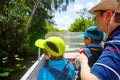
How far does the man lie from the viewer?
4.85ft

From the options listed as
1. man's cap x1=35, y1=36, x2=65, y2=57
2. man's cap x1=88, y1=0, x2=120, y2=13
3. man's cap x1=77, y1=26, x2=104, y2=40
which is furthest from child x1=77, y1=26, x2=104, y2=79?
man's cap x1=88, y1=0, x2=120, y2=13

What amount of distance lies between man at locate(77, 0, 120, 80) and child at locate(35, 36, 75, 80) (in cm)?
151

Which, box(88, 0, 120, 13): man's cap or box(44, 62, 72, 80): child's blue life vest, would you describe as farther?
box(44, 62, 72, 80): child's blue life vest

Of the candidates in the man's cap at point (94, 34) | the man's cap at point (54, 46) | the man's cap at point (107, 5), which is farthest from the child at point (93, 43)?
the man's cap at point (107, 5)

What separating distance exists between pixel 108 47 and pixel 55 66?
1.82 metres

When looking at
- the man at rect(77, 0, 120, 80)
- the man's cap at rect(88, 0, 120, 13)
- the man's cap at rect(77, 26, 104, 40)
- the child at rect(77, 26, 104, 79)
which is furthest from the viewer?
the man's cap at rect(77, 26, 104, 40)

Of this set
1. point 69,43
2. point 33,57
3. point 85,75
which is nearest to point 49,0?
point 33,57

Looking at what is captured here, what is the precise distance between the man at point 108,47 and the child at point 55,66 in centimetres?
151

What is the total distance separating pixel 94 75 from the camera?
150 centimetres

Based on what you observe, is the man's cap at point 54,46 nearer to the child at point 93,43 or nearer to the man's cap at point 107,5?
the child at point 93,43

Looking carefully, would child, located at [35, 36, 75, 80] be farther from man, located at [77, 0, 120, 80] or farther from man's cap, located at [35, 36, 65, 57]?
man, located at [77, 0, 120, 80]

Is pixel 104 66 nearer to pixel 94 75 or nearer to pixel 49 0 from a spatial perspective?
pixel 94 75

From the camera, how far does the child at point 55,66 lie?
3309 millimetres

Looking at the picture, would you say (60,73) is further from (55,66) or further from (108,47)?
(108,47)
